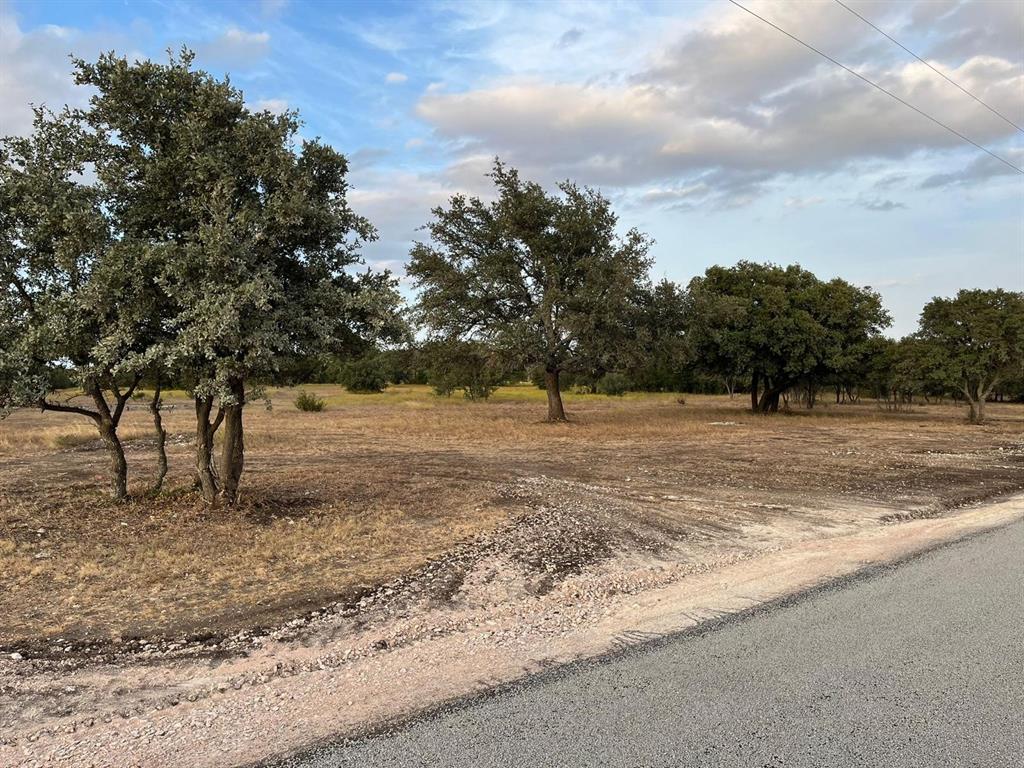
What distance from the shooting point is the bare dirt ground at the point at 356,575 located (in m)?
4.33

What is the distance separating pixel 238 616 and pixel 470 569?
2461 millimetres

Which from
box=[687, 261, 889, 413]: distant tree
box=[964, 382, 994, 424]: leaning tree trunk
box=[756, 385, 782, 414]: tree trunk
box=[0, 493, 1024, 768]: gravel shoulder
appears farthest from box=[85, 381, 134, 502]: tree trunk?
box=[756, 385, 782, 414]: tree trunk

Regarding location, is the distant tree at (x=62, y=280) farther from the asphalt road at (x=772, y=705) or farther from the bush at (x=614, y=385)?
the bush at (x=614, y=385)

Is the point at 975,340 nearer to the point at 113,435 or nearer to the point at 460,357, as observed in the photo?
the point at 460,357

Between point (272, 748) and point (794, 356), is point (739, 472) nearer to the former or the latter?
point (272, 748)

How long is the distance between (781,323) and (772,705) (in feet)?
126

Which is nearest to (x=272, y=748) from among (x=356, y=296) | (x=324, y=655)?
(x=324, y=655)

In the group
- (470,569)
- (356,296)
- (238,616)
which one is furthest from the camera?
(356,296)

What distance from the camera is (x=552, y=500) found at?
12.2m

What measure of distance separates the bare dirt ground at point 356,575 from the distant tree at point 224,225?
2.35m

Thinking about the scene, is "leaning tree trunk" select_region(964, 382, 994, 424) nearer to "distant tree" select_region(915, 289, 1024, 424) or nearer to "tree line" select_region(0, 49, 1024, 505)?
"distant tree" select_region(915, 289, 1024, 424)

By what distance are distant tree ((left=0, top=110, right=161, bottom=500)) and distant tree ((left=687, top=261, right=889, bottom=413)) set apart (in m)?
31.4

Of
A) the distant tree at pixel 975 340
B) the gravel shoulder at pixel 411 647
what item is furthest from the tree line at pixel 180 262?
the distant tree at pixel 975 340

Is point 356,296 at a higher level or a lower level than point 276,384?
higher
